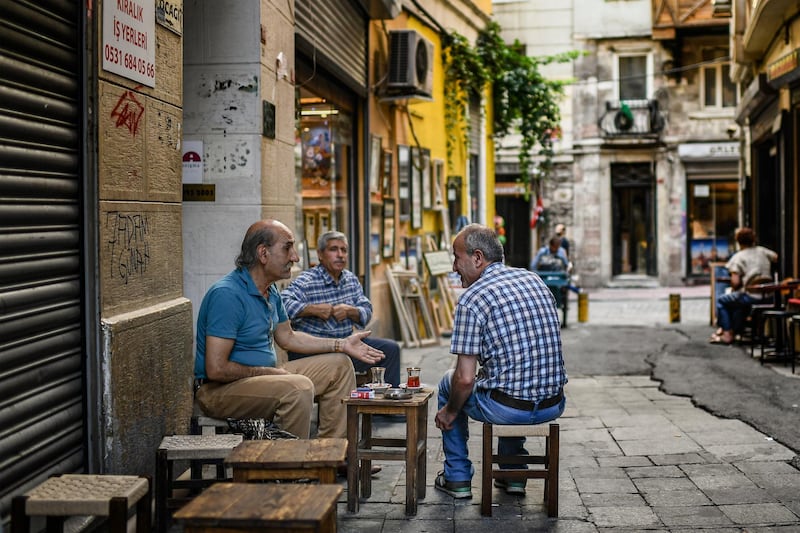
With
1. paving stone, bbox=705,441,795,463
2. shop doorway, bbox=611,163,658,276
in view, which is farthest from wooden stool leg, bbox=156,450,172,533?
shop doorway, bbox=611,163,658,276

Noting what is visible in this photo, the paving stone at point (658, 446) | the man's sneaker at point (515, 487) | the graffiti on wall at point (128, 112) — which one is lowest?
the paving stone at point (658, 446)

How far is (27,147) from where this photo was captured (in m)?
4.31

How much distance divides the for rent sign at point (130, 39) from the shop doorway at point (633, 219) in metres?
24.1

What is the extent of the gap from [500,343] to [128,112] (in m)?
2.19

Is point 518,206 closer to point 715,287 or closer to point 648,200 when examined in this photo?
point 648,200

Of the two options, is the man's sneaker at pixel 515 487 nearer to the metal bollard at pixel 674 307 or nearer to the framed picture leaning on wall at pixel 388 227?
the framed picture leaning on wall at pixel 388 227

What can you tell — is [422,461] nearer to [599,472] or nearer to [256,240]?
[599,472]

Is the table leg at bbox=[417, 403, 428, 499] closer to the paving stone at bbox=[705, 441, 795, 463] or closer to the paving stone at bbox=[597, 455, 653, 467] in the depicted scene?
the paving stone at bbox=[597, 455, 653, 467]

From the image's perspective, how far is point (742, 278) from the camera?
44.0ft

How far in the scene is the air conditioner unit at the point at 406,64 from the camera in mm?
13000

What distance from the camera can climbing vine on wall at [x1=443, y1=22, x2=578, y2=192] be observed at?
17109mm

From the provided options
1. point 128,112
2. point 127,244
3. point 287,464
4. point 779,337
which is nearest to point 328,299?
point 127,244

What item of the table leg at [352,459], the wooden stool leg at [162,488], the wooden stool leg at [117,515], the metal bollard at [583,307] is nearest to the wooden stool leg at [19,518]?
the wooden stool leg at [117,515]

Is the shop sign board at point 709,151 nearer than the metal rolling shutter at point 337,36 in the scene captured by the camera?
No
